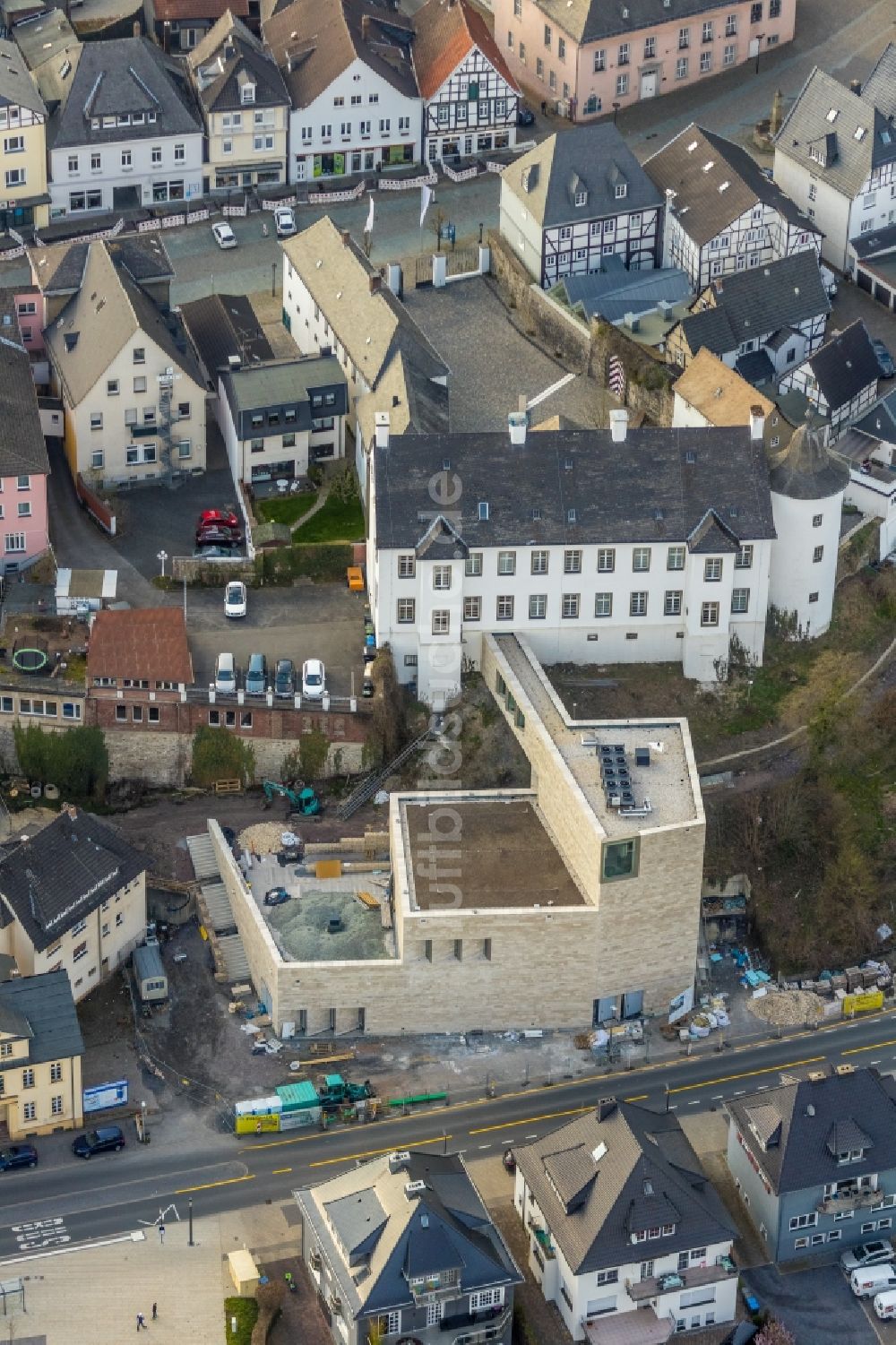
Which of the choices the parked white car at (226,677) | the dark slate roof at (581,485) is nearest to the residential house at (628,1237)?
the dark slate roof at (581,485)

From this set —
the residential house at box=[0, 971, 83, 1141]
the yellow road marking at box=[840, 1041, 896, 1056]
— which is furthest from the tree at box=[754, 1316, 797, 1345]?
the residential house at box=[0, 971, 83, 1141]

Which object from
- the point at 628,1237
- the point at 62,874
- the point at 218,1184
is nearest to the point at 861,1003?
the point at 628,1237

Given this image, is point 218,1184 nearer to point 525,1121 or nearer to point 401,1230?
point 401,1230

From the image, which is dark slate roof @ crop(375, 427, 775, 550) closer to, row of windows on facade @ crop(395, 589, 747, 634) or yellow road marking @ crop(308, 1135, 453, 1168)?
row of windows on facade @ crop(395, 589, 747, 634)

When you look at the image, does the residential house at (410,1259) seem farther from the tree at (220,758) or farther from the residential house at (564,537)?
the residential house at (564,537)

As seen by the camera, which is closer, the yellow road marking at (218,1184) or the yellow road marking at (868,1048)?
the yellow road marking at (218,1184)
